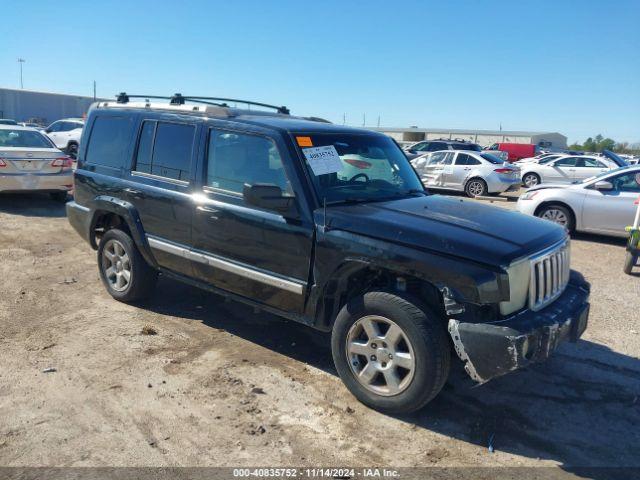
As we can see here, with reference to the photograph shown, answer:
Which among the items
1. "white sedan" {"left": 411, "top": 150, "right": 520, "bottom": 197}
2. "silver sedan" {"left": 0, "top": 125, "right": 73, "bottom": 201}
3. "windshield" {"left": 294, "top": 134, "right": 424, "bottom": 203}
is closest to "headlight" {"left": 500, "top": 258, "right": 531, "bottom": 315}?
"windshield" {"left": 294, "top": 134, "right": 424, "bottom": 203}

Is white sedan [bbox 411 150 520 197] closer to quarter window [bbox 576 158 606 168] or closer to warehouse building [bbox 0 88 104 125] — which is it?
quarter window [bbox 576 158 606 168]

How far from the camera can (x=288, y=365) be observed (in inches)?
176

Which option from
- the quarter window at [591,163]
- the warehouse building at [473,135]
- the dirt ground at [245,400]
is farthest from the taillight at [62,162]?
the warehouse building at [473,135]

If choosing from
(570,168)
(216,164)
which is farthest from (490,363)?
(570,168)

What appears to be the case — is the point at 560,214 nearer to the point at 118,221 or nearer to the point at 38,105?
the point at 118,221

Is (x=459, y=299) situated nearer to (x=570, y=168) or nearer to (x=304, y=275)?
(x=304, y=275)

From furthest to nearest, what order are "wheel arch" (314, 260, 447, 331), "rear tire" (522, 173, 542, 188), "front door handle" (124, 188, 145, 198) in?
"rear tire" (522, 173, 542, 188), "front door handle" (124, 188, 145, 198), "wheel arch" (314, 260, 447, 331)

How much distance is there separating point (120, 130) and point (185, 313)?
6.57ft

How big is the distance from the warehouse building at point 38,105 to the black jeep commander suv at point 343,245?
4978cm

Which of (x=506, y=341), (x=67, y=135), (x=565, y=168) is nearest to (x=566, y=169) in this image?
(x=565, y=168)

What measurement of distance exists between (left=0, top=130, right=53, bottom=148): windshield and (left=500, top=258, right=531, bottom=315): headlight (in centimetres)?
1097

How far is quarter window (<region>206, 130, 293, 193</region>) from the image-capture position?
14.2ft

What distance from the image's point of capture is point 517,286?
3.41m

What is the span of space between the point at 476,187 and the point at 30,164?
12903mm
